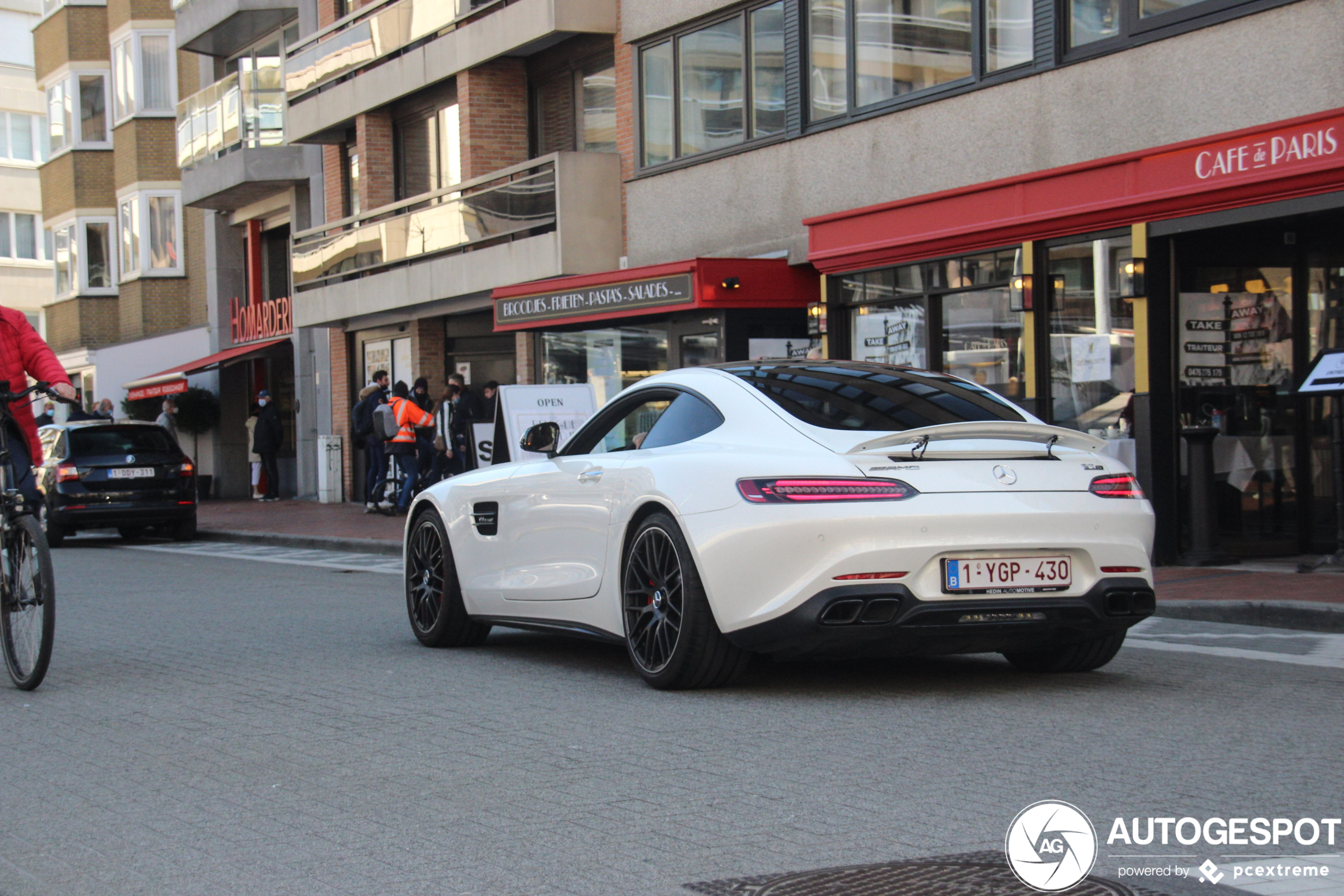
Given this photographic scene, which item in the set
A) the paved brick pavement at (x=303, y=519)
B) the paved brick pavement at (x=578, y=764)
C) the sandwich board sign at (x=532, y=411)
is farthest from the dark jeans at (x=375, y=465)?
the paved brick pavement at (x=578, y=764)

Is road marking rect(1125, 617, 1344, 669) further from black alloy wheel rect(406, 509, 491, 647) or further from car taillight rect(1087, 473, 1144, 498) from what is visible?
black alloy wheel rect(406, 509, 491, 647)

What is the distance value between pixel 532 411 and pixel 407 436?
3.62 metres

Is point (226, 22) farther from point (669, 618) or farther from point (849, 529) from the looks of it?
point (849, 529)

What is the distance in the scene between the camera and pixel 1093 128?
13898mm

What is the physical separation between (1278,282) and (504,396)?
8294mm

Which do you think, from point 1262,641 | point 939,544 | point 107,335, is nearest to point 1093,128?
point 1262,641

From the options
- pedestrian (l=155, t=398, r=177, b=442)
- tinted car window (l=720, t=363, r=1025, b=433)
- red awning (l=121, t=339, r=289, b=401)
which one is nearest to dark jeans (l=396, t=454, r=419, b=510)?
red awning (l=121, t=339, r=289, b=401)

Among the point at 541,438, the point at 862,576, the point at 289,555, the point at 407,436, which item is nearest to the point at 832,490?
the point at 862,576

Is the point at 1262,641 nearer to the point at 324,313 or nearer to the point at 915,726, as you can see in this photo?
the point at 915,726

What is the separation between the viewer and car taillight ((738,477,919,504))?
628cm

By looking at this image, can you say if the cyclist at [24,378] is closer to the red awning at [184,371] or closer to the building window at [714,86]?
the building window at [714,86]

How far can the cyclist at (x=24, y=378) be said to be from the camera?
7.62 metres

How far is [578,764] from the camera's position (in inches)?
214

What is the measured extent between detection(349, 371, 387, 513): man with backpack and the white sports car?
15990 mm
